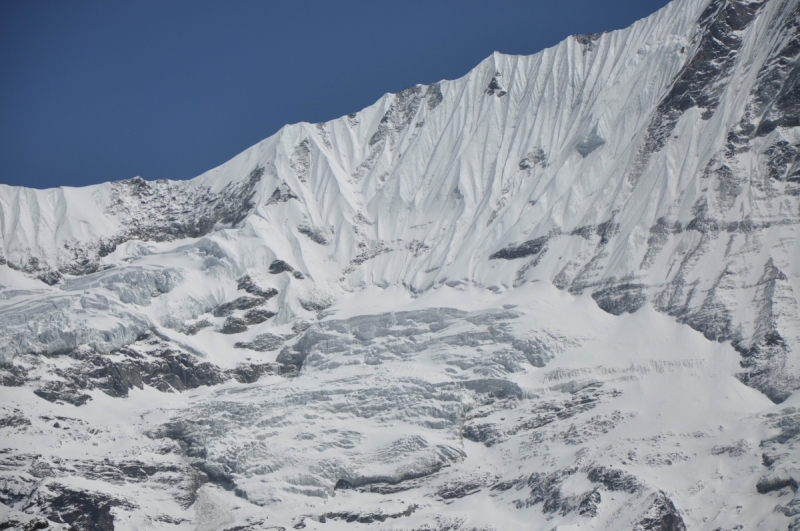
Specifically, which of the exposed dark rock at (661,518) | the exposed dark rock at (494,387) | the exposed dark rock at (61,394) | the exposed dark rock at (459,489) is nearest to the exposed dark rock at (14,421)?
the exposed dark rock at (61,394)

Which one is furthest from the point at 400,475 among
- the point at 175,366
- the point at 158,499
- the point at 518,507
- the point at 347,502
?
the point at 175,366

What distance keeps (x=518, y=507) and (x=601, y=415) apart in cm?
2281

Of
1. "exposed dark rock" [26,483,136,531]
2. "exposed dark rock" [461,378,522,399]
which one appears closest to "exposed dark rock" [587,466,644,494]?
"exposed dark rock" [461,378,522,399]

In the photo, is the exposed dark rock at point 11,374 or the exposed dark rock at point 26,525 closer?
the exposed dark rock at point 26,525

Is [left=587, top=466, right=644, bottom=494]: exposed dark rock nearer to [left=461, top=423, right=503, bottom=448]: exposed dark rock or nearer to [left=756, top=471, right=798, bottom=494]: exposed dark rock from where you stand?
[left=756, top=471, right=798, bottom=494]: exposed dark rock

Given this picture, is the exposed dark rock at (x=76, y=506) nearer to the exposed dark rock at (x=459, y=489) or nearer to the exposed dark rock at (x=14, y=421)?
the exposed dark rock at (x=14, y=421)

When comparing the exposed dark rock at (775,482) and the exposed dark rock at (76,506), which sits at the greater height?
the exposed dark rock at (775,482)

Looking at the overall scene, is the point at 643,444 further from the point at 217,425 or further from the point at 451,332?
the point at 217,425

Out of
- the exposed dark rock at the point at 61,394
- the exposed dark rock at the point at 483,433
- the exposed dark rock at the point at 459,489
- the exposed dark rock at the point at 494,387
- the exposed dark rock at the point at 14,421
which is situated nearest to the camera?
the exposed dark rock at the point at 459,489

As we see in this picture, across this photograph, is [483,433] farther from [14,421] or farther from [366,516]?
[14,421]

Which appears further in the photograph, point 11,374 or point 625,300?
point 625,300

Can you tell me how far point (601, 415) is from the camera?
6688 inches

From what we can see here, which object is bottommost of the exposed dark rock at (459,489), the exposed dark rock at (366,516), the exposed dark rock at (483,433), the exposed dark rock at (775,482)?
the exposed dark rock at (366,516)

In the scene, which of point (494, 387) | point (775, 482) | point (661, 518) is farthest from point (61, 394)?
point (775, 482)
